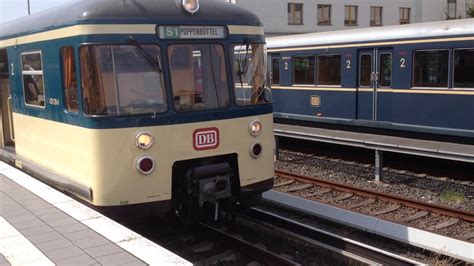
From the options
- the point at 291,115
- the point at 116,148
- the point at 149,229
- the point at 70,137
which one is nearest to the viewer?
the point at 116,148

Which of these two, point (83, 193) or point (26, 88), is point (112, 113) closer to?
point (83, 193)

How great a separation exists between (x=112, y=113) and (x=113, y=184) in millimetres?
730

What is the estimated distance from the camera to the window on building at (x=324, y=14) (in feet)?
130

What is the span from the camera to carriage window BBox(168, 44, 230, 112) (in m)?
5.95

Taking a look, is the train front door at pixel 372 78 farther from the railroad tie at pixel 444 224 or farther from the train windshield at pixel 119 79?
the train windshield at pixel 119 79

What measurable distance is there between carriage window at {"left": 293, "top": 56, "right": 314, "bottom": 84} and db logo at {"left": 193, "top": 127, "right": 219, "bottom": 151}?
28.1 feet

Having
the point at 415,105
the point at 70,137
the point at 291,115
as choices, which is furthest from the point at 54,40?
the point at 291,115

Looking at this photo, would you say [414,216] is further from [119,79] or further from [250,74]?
[119,79]

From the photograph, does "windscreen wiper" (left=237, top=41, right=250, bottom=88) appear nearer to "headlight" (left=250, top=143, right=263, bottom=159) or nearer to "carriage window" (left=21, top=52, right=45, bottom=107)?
"headlight" (left=250, top=143, right=263, bottom=159)

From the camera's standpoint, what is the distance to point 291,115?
15156mm

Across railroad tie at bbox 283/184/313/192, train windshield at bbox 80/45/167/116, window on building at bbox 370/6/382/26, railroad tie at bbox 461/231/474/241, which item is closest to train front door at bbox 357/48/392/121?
railroad tie at bbox 283/184/313/192

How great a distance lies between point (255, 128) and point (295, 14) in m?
33.8

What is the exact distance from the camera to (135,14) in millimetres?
5629

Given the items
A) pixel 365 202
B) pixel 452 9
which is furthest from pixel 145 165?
pixel 452 9
